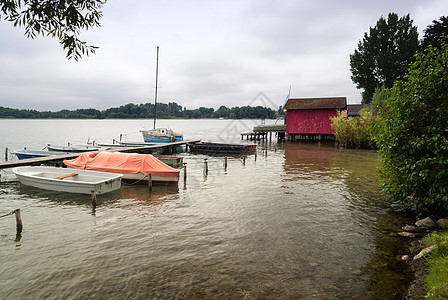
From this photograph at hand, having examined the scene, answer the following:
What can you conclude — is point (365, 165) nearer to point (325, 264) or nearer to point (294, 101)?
point (325, 264)

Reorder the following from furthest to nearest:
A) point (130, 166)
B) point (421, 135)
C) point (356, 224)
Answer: point (130, 166), point (356, 224), point (421, 135)

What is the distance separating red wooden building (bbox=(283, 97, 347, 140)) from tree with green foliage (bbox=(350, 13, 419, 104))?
15944 millimetres

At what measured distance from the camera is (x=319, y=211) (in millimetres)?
12664

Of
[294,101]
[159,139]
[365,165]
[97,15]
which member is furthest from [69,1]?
[294,101]

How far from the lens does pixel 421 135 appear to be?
10086 mm

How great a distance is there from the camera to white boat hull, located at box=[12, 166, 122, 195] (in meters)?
14.9

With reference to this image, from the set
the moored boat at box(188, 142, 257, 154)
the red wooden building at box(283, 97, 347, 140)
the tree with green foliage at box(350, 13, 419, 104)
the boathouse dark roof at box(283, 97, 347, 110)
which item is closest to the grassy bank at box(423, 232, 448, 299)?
the moored boat at box(188, 142, 257, 154)

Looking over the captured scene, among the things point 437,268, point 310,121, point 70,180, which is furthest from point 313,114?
point 437,268

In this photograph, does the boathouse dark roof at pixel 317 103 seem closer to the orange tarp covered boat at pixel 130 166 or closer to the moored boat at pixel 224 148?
the moored boat at pixel 224 148

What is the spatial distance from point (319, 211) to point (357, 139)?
31.2 meters

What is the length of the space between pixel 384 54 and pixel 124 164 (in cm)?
→ 5836

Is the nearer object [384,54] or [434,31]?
[434,31]

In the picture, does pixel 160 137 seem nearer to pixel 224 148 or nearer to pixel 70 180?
pixel 224 148

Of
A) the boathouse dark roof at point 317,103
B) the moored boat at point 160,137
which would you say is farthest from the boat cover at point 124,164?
the boathouse dark roof at point 317,103
